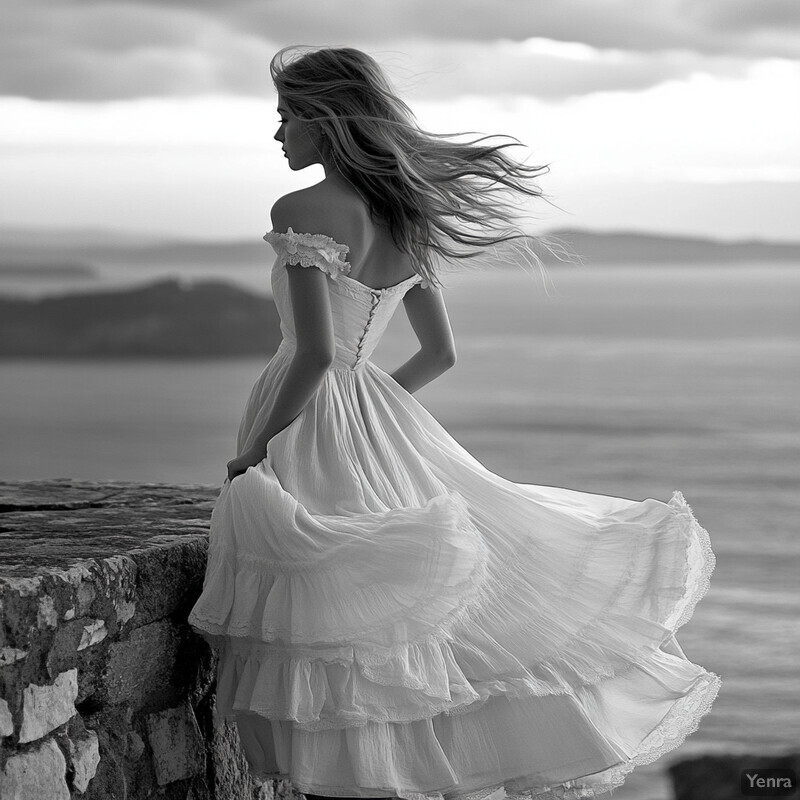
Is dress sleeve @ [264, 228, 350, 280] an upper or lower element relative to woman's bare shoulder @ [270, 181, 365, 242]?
lower

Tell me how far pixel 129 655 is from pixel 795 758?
4.90 metres

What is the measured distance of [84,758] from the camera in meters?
1.86

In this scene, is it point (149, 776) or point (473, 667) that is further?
point (149, 776)

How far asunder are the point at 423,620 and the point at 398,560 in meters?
0.11

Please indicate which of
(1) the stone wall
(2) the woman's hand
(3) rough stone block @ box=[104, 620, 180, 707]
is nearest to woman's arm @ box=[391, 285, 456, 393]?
(2) the woman's hand

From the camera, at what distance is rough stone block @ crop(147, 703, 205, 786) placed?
2.03 m

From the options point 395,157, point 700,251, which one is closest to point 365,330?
point 395,157

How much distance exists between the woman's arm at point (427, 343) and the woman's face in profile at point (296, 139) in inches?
15.5

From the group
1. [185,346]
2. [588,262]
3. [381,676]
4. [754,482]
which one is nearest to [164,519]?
[381,676]

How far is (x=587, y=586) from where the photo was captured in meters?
1.95

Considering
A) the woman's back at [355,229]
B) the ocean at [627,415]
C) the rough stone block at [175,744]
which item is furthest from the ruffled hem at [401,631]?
the ocean at [627,415]

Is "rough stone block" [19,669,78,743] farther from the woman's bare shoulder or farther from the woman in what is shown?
the woman's bare shoulder

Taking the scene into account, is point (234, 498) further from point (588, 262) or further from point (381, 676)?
point (588, 262)

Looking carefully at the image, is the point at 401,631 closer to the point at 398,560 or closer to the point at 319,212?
the point at 398,560
